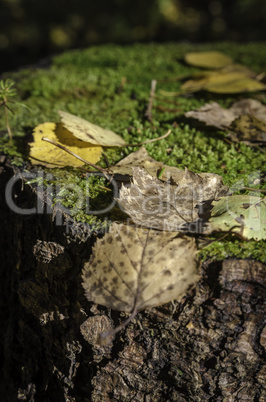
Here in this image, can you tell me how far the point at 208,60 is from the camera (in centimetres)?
329

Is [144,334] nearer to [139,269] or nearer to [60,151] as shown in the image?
[139,269]

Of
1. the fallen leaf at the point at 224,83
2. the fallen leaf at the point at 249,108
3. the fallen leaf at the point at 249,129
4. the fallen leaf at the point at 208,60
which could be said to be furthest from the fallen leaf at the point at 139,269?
the fallen leaf at the point at 208,60

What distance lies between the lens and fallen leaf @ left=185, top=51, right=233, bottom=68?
10.5ft

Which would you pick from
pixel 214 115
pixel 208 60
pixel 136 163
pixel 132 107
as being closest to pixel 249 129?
pixel 214 115

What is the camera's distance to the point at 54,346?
1.63m

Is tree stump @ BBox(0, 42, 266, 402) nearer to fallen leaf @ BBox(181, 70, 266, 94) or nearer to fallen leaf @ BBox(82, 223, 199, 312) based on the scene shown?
fallen leaf @ BBox(82, 223, 199, 312)

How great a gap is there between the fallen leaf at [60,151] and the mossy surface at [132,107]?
0.18 ft

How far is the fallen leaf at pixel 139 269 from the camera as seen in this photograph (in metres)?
1.17

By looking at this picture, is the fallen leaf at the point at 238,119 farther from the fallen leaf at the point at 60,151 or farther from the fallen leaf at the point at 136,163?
the fallen leaf at the point at 60,151

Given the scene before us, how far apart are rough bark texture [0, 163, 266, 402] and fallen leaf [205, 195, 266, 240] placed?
0.12 m

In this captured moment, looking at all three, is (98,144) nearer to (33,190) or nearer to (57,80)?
(33,190)

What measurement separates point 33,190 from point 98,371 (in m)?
0.86

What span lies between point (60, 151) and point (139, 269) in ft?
2.95

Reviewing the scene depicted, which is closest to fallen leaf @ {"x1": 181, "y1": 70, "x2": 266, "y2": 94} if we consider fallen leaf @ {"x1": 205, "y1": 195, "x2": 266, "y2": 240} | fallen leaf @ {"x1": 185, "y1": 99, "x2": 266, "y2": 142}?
fallen leaf @ {"x1": 185, "y1": 99, "x2": 266, "y2": 142}
